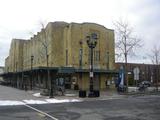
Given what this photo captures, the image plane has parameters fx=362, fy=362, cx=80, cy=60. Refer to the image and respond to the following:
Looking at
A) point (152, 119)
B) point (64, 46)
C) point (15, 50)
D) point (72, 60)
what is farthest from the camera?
point (15, 50)

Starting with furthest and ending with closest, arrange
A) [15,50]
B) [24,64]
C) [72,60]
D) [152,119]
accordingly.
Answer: [15,50] → [24,64] → [72,60] → [152,119]

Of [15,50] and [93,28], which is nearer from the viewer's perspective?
[93,28]

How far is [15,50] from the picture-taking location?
113 metres

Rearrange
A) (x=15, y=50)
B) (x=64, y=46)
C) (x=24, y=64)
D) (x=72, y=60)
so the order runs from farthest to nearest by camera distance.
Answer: (x=15, y=50) → (x=24, y=64) → (x=64, y=46) → (x=72, y=60)

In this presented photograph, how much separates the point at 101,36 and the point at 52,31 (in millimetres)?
9024

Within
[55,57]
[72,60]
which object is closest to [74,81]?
[72,60]

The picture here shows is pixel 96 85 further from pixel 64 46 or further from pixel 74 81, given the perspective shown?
pixel 64 46

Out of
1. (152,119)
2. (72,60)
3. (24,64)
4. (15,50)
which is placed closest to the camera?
(152,119)

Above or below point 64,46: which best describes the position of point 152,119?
below

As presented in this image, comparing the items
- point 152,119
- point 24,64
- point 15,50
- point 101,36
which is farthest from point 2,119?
point 15,50

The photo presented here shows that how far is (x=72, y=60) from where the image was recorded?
58.1 m

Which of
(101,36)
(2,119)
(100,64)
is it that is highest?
(101,36)

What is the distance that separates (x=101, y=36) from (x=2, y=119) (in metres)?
44.6

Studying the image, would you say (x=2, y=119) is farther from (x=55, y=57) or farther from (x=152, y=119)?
(x=55, y=57)
